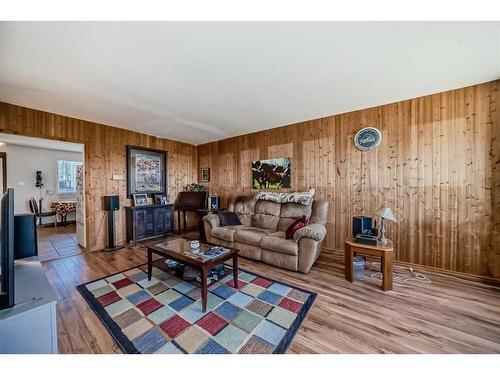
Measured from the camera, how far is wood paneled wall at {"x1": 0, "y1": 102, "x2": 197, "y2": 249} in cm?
292

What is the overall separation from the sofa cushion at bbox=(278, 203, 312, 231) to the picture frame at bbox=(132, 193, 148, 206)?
3055mm

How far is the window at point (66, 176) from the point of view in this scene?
20.4 ft

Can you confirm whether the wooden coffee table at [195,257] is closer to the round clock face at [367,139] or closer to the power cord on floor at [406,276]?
the power cord on floor at [406,276]

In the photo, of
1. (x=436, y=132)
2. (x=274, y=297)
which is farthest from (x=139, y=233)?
(x=436, y=132)

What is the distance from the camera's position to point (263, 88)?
7.98ft

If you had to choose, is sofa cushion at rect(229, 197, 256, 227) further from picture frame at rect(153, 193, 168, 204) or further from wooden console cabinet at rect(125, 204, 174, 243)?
picture frame at rect(153, 193, 168, 204)

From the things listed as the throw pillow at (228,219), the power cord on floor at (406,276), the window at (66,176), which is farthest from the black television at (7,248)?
the window at (66,176)

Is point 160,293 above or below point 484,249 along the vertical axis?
below

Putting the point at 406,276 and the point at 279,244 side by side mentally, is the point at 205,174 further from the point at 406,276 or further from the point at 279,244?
the point at 406,276

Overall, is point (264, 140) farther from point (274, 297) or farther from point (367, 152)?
point (274, 297)

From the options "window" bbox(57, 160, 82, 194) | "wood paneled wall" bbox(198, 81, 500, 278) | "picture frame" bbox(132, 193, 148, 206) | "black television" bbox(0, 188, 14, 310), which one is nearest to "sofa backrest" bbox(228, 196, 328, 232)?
"wood paneled wall" bbox(198, 81, 500, 278)

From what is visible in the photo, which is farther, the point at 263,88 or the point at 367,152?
the point at 367,152

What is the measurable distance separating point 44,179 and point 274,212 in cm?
711
